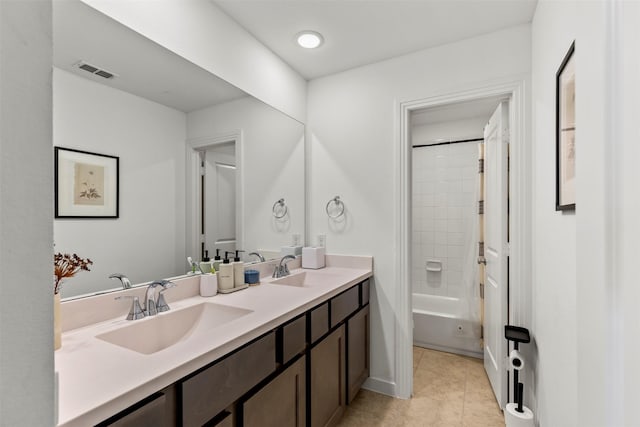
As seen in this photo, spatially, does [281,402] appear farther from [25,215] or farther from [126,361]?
[25,215]

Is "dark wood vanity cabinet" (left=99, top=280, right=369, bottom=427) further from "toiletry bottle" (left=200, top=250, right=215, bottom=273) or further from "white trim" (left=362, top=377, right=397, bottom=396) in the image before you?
"toiletry bottle" (left=200, top=250, right=215, bottom=273)

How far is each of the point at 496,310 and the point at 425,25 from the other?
1.90 m

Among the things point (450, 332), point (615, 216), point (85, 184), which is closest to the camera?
point (615, 216)

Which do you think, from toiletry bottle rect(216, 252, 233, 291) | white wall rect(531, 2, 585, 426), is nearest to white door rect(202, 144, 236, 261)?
toiletry bottle rect(216, 252, 233, 291)

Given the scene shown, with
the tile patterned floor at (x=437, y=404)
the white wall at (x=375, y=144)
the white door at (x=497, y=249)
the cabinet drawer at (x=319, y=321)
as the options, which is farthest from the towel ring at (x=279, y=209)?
the white door at (x=497, y=249)

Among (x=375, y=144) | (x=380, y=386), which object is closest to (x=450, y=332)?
(x=380, y=386)

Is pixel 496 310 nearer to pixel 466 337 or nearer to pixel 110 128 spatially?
pixel 466 337

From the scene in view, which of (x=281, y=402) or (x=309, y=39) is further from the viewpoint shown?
(x=309, y=39)

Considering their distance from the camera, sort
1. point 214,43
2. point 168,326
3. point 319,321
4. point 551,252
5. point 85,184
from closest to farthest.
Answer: point 85,184, point 168,326, point 551,252, point 319,321, point 214,43

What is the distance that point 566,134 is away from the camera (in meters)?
1.24

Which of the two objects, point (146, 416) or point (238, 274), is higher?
point (238, 274)

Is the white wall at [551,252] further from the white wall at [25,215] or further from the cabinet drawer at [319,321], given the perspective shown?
the white wall at [25,215]

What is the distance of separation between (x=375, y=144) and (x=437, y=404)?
1841 millimetres

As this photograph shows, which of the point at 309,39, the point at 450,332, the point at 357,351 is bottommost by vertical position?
the point at 450,332
